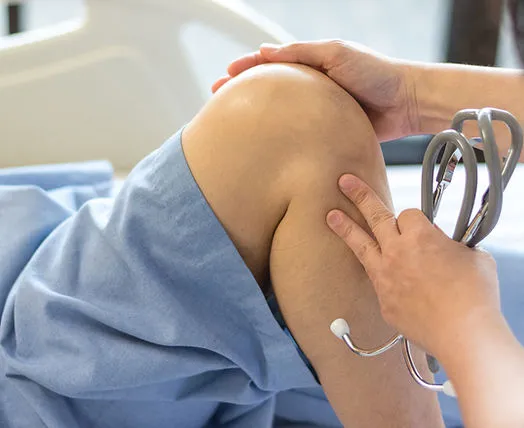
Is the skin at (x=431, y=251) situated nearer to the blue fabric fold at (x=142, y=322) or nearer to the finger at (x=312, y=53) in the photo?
the finger at (x=312, y=53)

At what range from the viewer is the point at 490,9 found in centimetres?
208

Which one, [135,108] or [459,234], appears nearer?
[459,234]

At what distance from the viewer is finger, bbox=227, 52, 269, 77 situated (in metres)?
0.94

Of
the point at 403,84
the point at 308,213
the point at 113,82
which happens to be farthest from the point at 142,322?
the point at 113,82

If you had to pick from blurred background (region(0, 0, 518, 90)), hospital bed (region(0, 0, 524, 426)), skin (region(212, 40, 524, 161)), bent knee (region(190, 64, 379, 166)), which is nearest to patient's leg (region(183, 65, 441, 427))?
bent knee (region(190, 64, 379, 166))

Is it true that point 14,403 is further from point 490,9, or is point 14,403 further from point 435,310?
point 490,9

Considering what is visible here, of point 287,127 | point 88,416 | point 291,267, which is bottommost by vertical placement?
point 88,416

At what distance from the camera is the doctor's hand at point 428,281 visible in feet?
2.05

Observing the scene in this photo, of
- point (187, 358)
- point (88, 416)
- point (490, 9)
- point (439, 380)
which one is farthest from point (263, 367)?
point (490, 9)

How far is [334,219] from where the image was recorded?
768mm

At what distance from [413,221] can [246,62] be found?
0.36 metres

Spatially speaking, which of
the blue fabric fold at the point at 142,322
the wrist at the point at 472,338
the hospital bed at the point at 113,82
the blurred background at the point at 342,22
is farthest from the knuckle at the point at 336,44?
the blurred background at the point at 342,22

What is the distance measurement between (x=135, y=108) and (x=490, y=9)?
3.49ft

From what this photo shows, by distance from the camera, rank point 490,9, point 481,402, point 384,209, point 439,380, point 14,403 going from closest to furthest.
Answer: point 481,402
point 384,209
point 14,403
point 439,380
point 490,9
